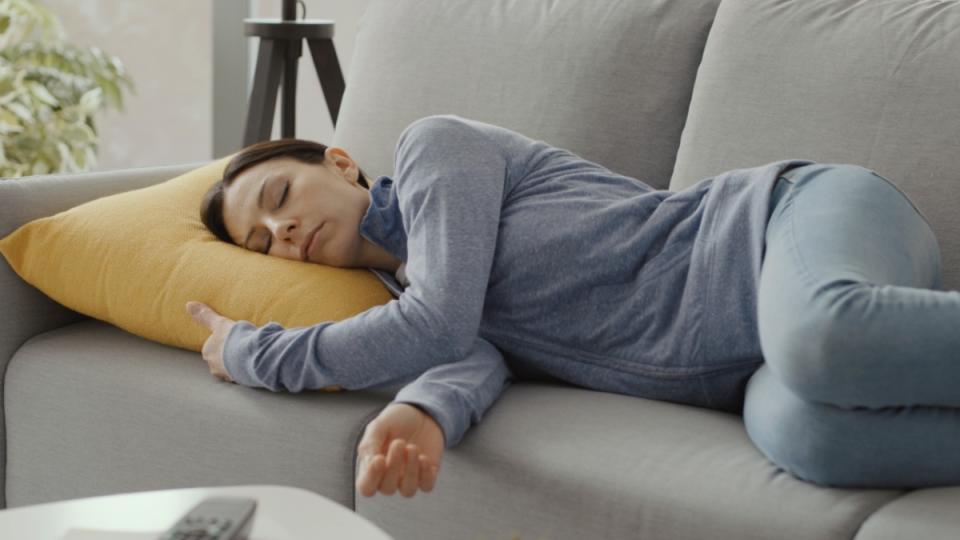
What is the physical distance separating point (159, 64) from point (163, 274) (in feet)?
7.71

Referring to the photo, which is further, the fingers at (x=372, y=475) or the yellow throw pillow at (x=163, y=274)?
the yellow throw pillow at (x=163, y=274)

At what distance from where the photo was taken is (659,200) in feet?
5.54

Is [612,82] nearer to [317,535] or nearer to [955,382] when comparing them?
[955,382]

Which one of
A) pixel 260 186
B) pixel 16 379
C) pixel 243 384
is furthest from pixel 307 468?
pixel 16 379

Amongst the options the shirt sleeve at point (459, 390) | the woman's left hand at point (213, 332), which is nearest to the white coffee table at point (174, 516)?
the shirt sleeve at point (459, 390)

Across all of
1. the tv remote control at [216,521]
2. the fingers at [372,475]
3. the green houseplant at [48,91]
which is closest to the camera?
the tv remote control at [216,521]

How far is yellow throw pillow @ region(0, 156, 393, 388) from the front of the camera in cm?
172

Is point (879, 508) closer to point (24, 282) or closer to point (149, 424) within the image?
point (149, 424)

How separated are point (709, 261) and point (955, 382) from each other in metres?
0.39

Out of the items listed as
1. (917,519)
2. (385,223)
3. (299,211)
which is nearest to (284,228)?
(299,211)

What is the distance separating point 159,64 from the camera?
398 centimetres

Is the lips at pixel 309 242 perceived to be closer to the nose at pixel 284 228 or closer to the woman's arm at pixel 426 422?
the nose at pixel 284 228

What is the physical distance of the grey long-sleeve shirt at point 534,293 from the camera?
154cm

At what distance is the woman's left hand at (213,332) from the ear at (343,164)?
0.29m
